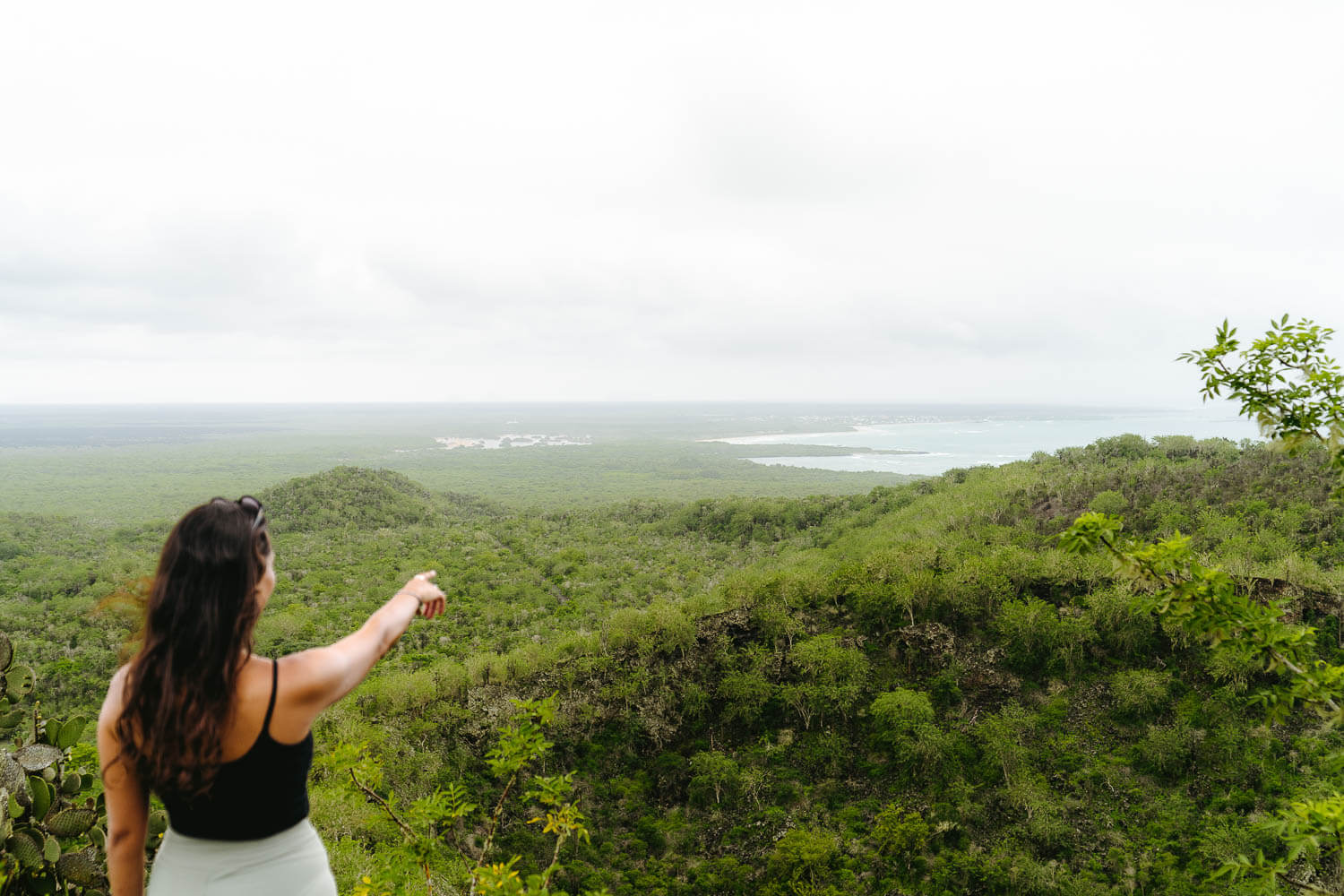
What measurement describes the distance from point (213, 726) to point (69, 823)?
6.55 ft

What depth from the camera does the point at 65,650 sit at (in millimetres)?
23109

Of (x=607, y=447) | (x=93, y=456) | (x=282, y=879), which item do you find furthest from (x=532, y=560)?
(x=93, y=456)

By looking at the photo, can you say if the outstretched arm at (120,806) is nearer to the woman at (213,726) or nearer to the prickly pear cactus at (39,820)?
the woman at (213,726)

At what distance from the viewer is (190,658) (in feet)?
5.17

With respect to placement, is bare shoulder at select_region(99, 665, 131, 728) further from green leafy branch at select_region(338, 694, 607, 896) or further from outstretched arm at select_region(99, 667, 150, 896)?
green leafy branch at select_region(338, 694, 607, 896)

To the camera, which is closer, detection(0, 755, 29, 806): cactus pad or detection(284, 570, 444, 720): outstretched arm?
detection(284, 570, 444, 720): outstretched arm

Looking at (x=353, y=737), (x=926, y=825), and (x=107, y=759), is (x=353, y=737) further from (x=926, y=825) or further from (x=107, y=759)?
(x=107, y=759)

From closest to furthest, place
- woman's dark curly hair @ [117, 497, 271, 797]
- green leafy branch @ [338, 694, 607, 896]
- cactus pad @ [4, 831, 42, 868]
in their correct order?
woman's dark curly hair @ [117, 497, 271, 797], cactus pad @ [4, 831, 42, 868], green leafy branch @ [338, 694, 607, 896]

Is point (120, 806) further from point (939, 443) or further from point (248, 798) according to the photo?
point (939, 443)

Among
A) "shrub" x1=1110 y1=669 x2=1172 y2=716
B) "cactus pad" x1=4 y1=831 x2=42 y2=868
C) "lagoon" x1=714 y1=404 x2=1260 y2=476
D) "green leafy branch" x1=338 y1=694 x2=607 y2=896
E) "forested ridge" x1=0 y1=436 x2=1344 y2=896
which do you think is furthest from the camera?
"lagoon" x1=714 y1=404 x2=1260 y2=476

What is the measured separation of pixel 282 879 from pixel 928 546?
1786 cm

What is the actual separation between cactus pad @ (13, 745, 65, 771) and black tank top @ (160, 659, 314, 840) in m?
1.65

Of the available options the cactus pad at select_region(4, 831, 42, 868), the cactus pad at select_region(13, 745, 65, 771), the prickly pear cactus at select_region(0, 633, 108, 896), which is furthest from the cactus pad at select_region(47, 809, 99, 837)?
the cactus pad at select_region(13, 745, 65, 771)

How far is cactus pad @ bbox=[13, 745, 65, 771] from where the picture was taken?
2.61 meters
